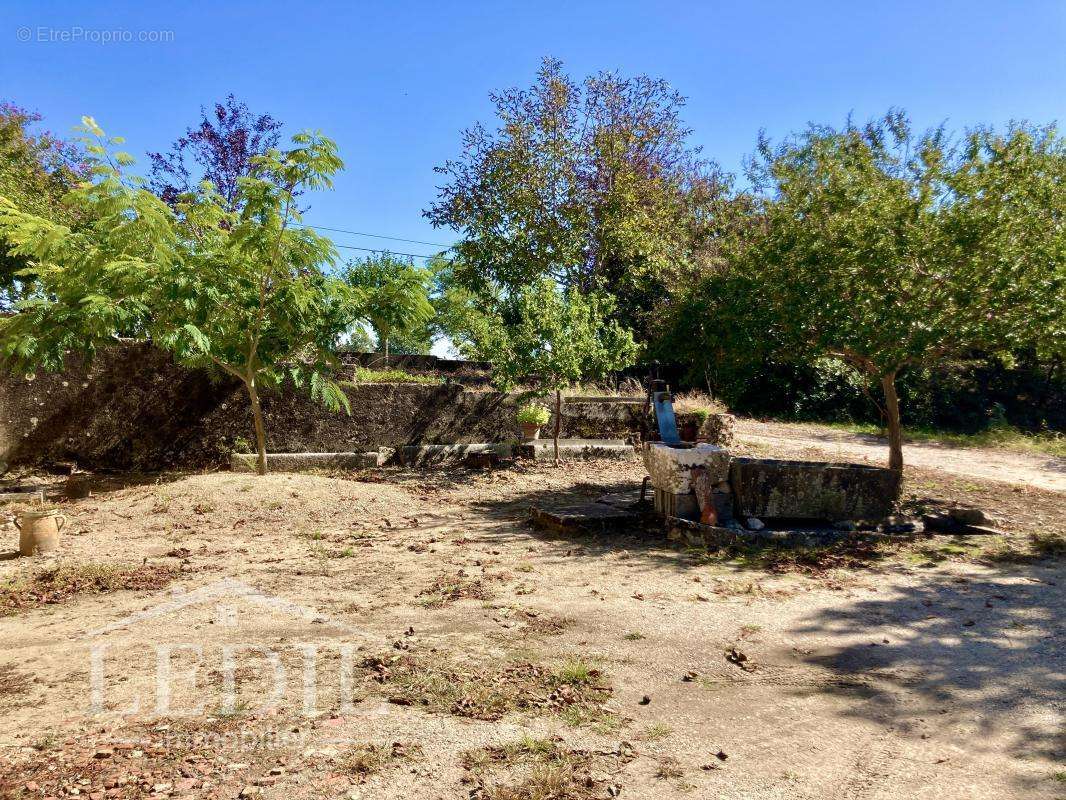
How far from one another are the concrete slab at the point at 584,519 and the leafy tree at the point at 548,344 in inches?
163

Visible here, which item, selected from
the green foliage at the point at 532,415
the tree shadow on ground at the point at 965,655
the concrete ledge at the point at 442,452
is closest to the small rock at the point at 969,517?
the tree shadow on ground at the point at 965,655

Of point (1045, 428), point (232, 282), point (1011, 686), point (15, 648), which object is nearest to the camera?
point (1011, 686)

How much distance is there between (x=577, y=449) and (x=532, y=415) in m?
1.17

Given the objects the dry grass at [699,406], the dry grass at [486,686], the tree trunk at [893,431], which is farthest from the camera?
the dry grass at [699,406]

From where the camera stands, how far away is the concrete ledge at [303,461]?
1055cm

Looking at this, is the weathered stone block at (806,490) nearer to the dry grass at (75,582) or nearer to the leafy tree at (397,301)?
the leafy tree at (397,301)

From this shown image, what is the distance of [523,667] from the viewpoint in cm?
418

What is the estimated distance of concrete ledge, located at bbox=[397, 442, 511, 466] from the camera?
12195mm

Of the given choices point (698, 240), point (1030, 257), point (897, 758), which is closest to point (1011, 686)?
point (897, 758)

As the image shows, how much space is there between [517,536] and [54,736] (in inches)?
203

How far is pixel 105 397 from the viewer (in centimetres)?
1023

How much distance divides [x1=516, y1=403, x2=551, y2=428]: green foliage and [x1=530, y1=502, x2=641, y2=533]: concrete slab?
452 centimetres

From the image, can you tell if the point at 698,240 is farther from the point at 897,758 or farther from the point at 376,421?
the point at 897,758

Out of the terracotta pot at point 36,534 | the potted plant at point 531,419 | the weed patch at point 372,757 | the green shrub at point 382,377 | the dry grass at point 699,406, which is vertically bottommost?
the weed patch at point 372,757
